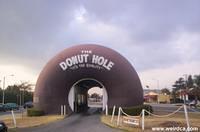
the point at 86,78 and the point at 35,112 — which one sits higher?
the point at 86,78

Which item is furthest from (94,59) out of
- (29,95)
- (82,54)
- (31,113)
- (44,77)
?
(29,95)

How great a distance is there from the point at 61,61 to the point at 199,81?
87.6 meters

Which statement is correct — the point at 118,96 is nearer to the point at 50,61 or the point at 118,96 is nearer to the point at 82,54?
the point at 82,54

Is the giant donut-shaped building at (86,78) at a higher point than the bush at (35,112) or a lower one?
higher

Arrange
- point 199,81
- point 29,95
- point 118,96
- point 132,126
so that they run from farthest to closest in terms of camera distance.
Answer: point 199,81
point 29,95
point 118,96
point 132,126

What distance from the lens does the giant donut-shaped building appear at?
29.0 m

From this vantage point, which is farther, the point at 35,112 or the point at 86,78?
the point at 86,78

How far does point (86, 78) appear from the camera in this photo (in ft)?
96.5

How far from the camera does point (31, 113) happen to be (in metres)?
29.0

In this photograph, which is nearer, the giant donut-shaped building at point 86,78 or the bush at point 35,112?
the bush at point 35,112

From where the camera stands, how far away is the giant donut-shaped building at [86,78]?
2898 centimetres

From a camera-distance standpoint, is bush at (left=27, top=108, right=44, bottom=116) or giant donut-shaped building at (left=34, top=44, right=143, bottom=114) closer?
bush at (left=27, top=108, right=44, bottom=116)

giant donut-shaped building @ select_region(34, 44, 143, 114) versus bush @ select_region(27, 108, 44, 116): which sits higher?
giant donut-shaped building @ select_region(34, 44, 143, 114)

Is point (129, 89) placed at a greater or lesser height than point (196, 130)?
greater
